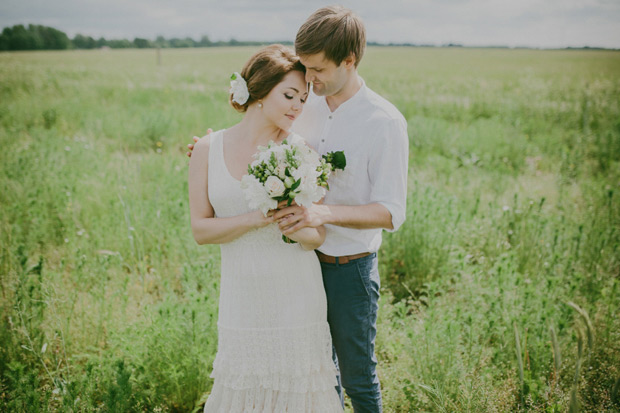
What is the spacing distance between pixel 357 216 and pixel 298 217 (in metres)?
0.30

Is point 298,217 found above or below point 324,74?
below

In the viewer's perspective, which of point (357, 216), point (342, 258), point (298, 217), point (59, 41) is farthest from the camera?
point (59, 41)

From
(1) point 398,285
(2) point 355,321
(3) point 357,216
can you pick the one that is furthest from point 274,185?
(1) point 398,285

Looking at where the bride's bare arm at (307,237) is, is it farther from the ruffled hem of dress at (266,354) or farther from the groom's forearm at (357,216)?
the ruffled hem of dress at (266,354)

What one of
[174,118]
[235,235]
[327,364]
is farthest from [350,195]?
[174,118]

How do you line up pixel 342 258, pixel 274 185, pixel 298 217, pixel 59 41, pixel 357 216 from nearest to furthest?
pixel 274 185, pixel 298 217, pixel 357 216, pixel 342 258, pixel 59 41

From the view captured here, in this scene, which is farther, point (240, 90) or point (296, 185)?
point (240, 90)

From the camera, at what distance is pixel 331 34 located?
193cm

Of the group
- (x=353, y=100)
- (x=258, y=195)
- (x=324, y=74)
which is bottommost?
(x=258, y=195)

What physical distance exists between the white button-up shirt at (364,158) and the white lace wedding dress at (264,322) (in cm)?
27

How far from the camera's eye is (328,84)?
2053 millimetres

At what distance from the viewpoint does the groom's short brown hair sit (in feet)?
6.33

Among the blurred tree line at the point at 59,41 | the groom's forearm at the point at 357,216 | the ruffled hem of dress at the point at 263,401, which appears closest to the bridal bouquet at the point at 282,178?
the groom's forearm at the point at 357,216

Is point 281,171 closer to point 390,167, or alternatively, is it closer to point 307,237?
point 307,237
